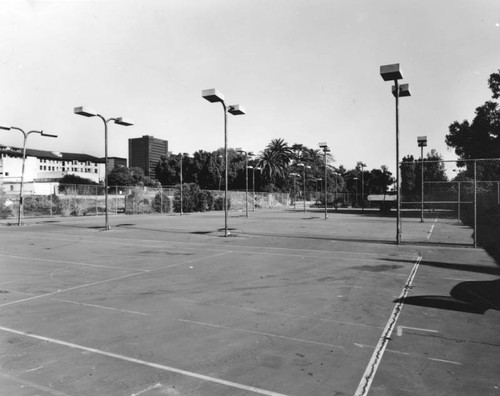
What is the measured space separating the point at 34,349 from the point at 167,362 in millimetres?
1804

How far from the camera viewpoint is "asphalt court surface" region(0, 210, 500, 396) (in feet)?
13.5

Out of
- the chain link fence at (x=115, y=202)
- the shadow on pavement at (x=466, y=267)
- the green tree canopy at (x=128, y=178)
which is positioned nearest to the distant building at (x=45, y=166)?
the green tree canopy at (x=128, y=178)

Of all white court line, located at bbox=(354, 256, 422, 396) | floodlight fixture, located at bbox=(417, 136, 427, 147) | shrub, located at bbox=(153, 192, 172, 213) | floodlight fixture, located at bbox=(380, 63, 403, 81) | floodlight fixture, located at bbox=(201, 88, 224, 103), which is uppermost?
floodlight fixture, located at bbox=(380, 63, 403, 81)

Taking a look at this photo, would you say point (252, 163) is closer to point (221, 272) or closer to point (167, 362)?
point (221, 272)

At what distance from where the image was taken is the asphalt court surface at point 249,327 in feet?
13.5

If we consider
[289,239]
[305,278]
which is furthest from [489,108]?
[305,278]

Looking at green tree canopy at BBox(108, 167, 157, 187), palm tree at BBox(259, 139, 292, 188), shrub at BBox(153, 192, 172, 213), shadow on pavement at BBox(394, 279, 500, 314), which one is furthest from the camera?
green tree canopy at BBox(108, 167, 157, 187)

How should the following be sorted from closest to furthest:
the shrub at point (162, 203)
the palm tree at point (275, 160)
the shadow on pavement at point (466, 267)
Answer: the shadow on pavement at point (466, 267), the shrub at point (162, 203), the palm tree at point (275, 160)

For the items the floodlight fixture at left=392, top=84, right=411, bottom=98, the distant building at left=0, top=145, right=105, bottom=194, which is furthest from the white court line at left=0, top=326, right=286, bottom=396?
the distant building at left=0, top=145, right=105, bottom=194

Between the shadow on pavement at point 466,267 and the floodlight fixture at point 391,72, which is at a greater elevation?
the floodlight fixture at point 391,72

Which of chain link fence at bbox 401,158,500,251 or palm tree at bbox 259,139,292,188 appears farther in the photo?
palm tree at bbox 259,139,292,188

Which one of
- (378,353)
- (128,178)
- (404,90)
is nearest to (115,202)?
(404,90)

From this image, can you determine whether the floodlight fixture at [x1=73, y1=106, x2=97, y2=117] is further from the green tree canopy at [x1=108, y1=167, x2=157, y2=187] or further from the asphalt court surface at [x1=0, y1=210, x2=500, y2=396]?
the green tree canopy at [x1=108, y1=167, x2=157, y2=187]

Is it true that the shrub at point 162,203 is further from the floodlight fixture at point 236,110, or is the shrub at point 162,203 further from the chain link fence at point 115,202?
the floodlight fixture at point 236,110
